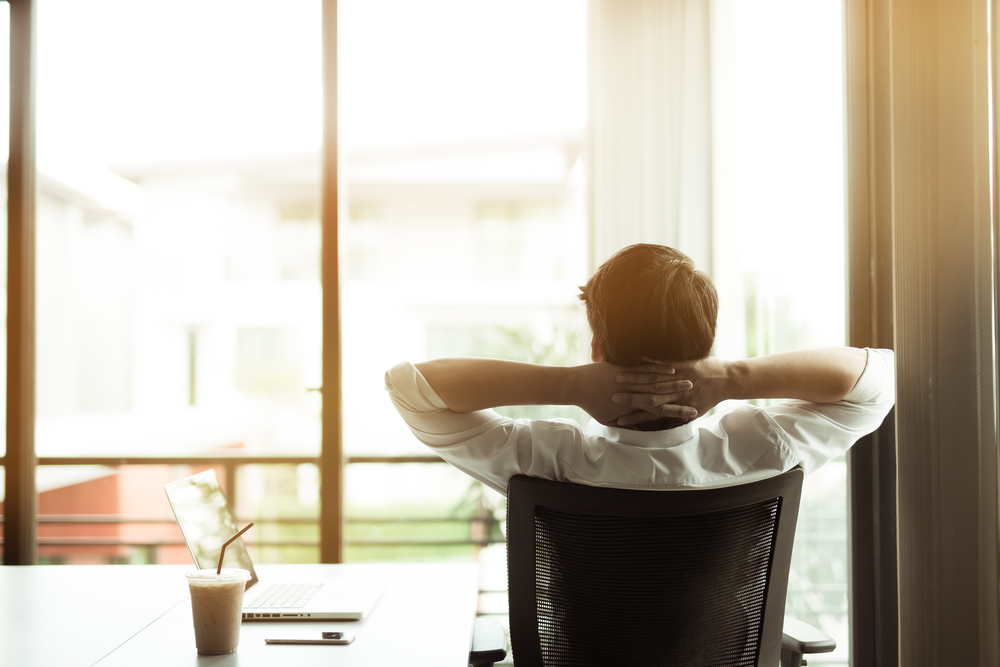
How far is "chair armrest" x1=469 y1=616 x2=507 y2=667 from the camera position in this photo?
100 cm

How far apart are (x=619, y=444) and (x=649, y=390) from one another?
0.11 metres

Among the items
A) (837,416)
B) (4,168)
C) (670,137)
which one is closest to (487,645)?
(837,416)

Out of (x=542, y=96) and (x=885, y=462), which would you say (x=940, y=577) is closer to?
(x=885, y=462)

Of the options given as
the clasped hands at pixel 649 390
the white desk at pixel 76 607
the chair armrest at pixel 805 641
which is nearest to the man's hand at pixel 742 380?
the clasped hands at pixel 649 390

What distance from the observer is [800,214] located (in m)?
1.79

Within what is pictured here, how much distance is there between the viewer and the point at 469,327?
2.77 m

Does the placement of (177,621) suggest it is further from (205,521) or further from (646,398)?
(646,398)

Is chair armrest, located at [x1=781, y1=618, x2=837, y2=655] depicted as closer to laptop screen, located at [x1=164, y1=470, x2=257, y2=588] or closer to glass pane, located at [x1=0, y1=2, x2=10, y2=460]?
laptop screen, located at [x1=164, y1=470, x2=257, y2=588]

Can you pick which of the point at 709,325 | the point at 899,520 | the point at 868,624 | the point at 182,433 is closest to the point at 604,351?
the point at 709,325

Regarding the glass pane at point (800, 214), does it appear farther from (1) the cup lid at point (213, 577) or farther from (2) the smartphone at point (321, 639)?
(1) the cup lid at point (213, 577)

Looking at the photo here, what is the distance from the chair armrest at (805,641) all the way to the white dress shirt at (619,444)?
0.97ft

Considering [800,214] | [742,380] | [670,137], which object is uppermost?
[670,137]

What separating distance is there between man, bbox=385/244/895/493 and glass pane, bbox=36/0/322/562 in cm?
174

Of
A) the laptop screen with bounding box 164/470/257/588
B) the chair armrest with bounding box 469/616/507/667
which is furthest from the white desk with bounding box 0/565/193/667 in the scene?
the chair armrest with bounding box 469/616/507/667
